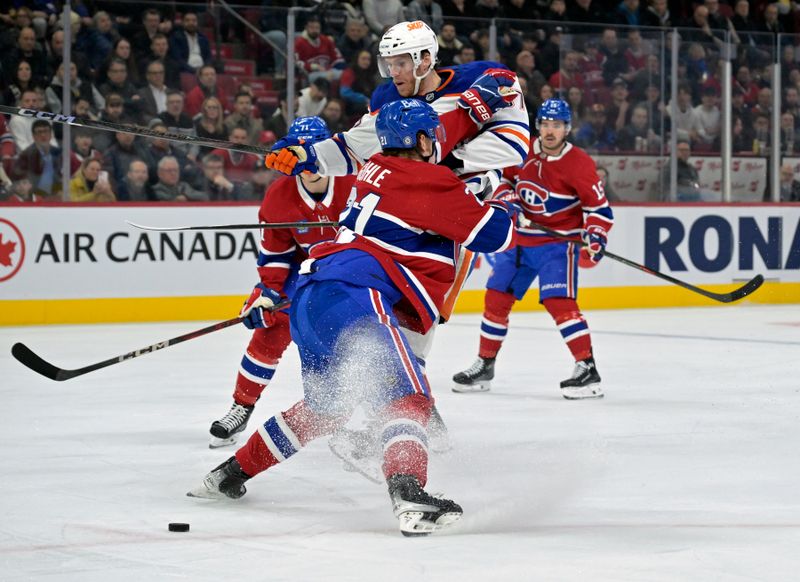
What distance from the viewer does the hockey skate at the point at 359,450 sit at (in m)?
3.91

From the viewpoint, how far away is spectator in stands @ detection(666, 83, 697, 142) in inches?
400

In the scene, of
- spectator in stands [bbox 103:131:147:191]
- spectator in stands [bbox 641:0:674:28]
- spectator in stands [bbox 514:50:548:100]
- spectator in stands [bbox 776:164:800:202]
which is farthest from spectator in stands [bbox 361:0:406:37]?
spectator in stands [bbox 776:164:800:202]

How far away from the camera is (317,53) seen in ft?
30.3

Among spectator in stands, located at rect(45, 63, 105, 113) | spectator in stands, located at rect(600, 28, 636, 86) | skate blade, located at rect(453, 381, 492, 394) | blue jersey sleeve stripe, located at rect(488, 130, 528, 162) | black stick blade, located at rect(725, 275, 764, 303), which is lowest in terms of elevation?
skate blade, located at rect(453, 381, 492, 394)

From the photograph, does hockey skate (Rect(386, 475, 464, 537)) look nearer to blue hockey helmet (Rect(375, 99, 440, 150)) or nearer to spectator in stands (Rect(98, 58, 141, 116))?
blue hockey helmet (Rect(375, 99, 440, 150))

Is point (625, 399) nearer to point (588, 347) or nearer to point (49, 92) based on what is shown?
point (588, 347)

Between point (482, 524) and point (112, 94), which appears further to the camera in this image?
point (112, 94)

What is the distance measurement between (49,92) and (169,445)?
14.9 ft

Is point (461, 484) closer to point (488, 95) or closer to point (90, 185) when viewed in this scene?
point (488, 95)

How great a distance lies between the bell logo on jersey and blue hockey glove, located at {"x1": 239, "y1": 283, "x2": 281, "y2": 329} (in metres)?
2.06

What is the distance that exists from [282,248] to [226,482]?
1.20m

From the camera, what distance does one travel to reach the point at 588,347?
5.86 m

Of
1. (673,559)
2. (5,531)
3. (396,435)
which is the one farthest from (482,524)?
(5,531)

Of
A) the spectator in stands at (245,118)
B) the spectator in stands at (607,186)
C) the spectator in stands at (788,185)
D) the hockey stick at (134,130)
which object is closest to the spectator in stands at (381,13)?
the spectator in stands at (245,118)
